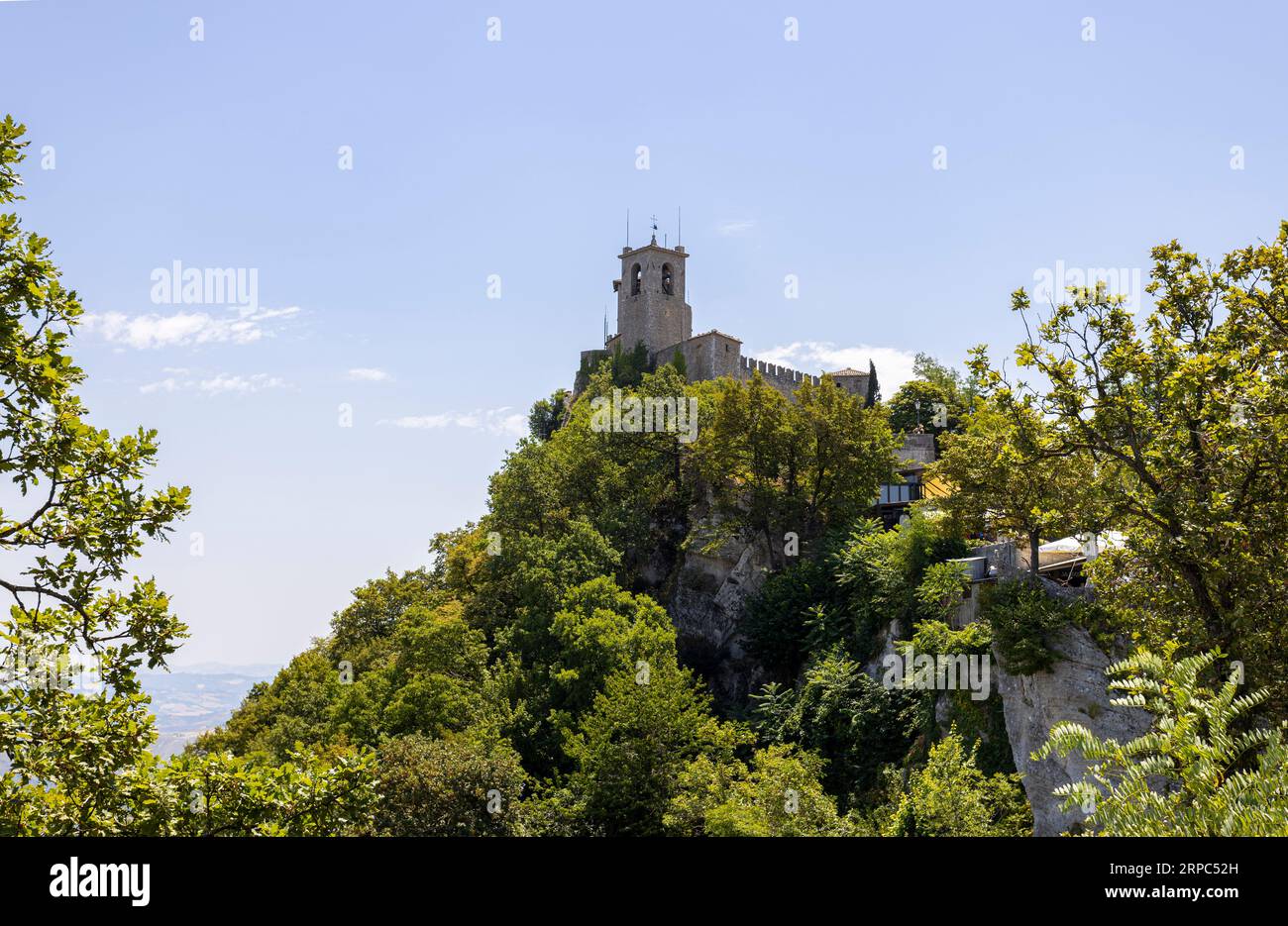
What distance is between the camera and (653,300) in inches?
3076

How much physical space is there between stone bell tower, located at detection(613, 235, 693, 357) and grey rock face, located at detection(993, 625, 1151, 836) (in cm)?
5310

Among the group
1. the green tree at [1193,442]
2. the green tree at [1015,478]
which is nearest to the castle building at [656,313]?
the green tree at [1015,478]

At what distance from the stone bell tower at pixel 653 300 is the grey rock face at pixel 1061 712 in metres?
53.1

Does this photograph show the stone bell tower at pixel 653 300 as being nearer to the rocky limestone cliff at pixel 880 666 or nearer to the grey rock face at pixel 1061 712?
the rocky limestone cliff at pixel 880 666

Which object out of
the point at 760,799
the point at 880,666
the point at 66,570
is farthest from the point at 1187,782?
the point at 880,666

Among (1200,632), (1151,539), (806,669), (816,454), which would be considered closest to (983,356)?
(1151,539)

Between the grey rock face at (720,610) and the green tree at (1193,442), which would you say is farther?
the grey rock face at (720,610)

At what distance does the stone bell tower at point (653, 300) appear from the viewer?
77625mm

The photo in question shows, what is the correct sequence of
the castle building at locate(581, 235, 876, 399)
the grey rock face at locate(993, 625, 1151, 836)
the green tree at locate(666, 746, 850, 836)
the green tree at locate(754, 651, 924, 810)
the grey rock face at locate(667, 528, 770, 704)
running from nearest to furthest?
1. the grey rock face at locate(993, 625, 1151, 836)
2. the green tree at locate(666, 746, 850, 836)
3. the green tree at locate(754, 651, 924, 810)
4. the grey rock face at locate(667, 528, 770, 704)
5. the castle building at locate(581, 235, 876, 399)

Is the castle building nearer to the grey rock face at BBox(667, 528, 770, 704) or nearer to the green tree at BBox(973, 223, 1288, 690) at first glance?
the grey rock face at BBox(667, 528, 770, 704)

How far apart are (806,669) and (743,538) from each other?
1236cm

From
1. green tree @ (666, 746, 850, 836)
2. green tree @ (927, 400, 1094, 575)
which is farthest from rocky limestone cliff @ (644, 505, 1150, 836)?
green tree @ (666, 746, 850, 836)

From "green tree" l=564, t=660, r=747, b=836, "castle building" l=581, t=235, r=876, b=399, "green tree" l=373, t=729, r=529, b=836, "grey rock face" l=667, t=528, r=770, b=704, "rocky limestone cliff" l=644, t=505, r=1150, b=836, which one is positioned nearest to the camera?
"rocky limestone cliff" l=644, t=505, r=1150, b=836

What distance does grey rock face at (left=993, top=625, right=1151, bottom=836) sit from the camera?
24.4m
